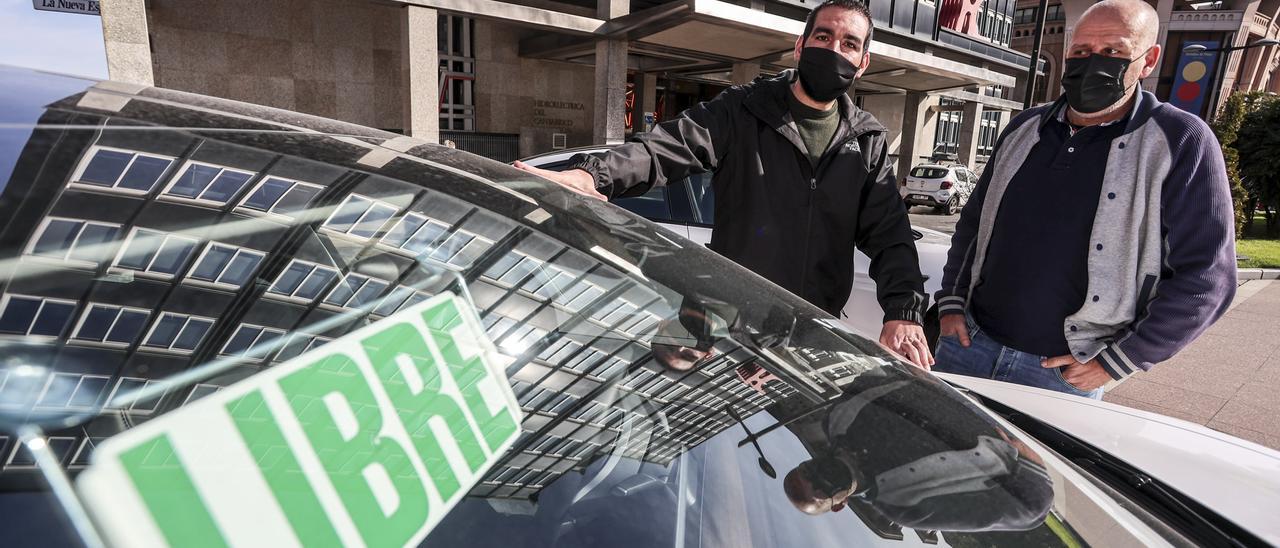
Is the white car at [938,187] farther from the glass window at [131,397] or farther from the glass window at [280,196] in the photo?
the glass window at [131,397]

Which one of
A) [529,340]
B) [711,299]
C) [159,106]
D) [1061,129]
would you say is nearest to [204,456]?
[529,340]

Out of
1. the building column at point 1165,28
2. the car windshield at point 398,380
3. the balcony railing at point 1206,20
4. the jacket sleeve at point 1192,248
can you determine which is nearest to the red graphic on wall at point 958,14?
the jacket sleeve at point 1192,248

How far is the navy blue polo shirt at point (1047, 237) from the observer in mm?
2025

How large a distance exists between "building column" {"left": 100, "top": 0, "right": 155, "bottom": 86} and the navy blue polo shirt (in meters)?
9.65

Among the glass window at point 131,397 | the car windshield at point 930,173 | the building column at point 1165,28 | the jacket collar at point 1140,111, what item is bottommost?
the car windshield at point 930,173

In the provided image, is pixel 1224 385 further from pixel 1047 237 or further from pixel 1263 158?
pixel 1263 158

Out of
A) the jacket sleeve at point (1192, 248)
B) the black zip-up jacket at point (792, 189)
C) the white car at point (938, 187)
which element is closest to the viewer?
the jacket sleeve at point (1192, 248)

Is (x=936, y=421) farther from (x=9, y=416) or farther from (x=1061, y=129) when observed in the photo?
(x=1061, y=129)

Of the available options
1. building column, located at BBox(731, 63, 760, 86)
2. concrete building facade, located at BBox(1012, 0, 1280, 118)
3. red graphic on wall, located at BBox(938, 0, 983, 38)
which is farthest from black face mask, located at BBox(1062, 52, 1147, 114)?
Answer: concrete building facade, located at BBox(1012, 0, 1280, 118)

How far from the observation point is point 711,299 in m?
1.42

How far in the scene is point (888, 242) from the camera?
2.27m

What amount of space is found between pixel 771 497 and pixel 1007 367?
1.61 metres

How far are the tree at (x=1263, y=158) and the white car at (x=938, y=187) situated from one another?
5.66 m

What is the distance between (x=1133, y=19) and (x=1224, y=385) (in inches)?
161
